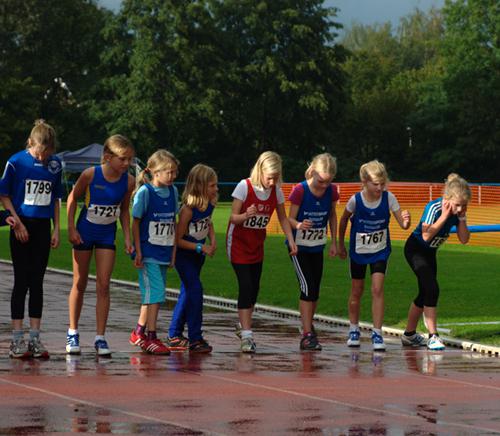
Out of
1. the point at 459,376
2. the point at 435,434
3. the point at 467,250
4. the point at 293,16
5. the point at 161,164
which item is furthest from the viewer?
the point at 293,16

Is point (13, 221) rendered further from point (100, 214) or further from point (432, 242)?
point (432, 242)

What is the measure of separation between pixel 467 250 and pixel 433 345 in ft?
63.6

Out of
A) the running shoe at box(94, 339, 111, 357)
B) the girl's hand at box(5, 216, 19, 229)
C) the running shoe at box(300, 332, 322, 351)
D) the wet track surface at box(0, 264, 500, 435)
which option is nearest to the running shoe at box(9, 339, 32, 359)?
the wet track surface at box(0, 264, 500, 435)

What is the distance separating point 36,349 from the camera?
11.1m

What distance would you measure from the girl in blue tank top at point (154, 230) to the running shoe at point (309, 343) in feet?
4.17

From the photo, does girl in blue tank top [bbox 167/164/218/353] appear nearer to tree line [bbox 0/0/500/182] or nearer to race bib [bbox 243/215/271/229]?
race bib [bbox 243/215/271/229]

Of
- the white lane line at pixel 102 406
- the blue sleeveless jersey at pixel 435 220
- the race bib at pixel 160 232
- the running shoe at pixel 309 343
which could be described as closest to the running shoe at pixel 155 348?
the race bib at pixel 160 232

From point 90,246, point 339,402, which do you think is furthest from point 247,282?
point 339,402

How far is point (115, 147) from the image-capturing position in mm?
11266

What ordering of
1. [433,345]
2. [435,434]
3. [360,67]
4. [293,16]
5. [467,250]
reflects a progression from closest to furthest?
[435,434] → [433,345] → [467,250] → [293,16] → [360,67]

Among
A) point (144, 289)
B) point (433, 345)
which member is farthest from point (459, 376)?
point (144, 289)

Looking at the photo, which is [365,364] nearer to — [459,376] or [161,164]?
[459,376]

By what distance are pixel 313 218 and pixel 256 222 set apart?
1.83 ft

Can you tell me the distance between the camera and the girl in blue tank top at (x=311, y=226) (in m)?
12.3
